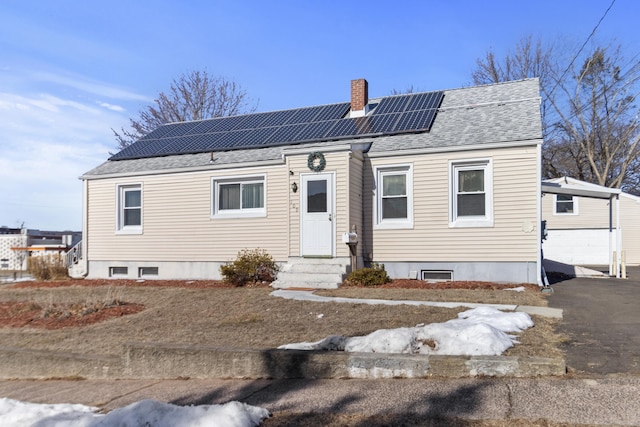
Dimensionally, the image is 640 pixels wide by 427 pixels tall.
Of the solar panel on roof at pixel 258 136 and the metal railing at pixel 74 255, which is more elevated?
the solar panel on roof at pixel 258 136

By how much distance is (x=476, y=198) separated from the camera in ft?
42.7

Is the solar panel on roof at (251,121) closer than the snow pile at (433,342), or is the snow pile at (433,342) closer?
the snow pile at (433,342)

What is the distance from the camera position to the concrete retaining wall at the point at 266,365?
5.03m

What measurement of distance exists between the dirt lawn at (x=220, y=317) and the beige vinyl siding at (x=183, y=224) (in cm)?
224

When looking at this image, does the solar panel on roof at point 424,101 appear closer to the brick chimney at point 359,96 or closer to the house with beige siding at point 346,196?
the house with beige siding at point 346,196

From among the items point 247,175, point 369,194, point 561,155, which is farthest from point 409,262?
point 561,155

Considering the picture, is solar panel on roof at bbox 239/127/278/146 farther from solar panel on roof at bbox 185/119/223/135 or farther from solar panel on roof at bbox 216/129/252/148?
solar panel on roof at bbox 185/119/223/135

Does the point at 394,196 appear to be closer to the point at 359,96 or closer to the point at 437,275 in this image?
the point at 437,275

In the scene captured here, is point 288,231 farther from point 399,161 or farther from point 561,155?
point 561,155

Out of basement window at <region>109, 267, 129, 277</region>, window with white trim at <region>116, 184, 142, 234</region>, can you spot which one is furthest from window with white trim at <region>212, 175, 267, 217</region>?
basement window at <region>109, 267, 129, 277</region>

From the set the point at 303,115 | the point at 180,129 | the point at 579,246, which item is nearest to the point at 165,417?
the point at 303,115

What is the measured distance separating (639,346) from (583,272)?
36.3 ft

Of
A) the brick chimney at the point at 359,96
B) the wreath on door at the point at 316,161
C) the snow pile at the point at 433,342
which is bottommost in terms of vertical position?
the snow pile at the point at 433,342

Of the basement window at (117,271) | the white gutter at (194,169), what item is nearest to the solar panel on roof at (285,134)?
the white gutter at (194,169)
